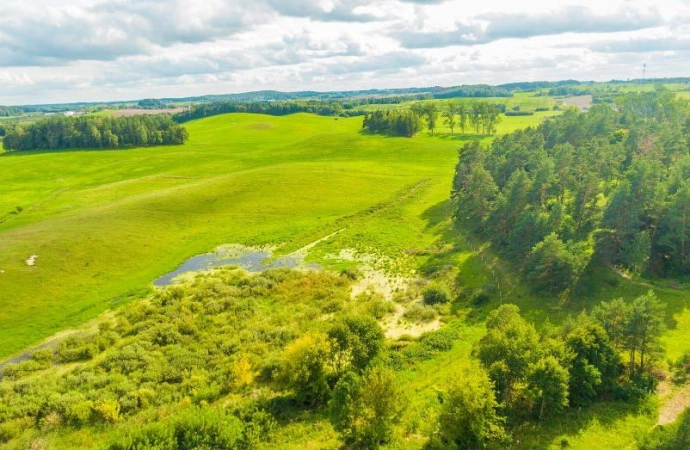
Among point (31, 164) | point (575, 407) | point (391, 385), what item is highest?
point (31, 164)

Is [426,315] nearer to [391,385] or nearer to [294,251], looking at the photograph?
[391,385]

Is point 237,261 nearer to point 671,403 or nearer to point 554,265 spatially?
point 554,265

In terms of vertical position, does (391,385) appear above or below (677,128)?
below

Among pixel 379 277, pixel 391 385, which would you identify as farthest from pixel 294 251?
pixel 391 385

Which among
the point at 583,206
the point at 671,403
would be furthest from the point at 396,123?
the point at 671,403

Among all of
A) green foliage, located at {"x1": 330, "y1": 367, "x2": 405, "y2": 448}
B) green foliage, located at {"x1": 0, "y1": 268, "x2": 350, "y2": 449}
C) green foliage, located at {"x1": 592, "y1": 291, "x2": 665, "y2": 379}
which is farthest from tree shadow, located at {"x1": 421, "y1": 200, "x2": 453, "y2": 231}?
green foliage, located at {"x1": 330, "y1": 367, "x2": 405, "y2": 448}

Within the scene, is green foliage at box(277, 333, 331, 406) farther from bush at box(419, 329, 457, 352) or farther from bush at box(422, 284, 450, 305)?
bush at box(422, 284, 450, 305)
